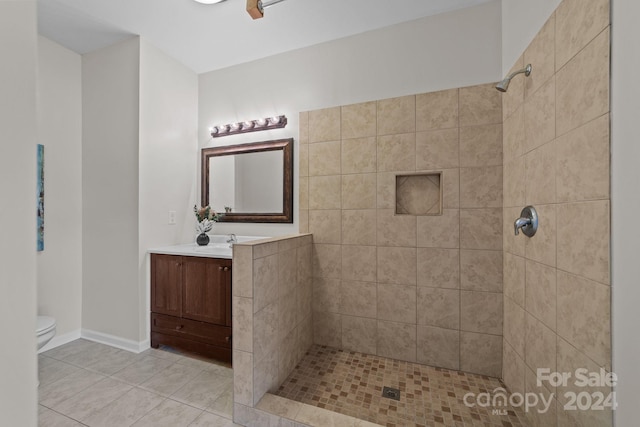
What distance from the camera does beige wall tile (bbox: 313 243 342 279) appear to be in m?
2.13

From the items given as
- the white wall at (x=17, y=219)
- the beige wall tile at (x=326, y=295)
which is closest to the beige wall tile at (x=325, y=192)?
the beige wall tile at (x=326, y=295)

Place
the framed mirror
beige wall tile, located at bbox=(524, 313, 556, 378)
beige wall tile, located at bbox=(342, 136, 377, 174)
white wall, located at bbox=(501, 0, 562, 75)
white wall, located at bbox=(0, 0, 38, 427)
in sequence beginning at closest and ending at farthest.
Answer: white wall, located at bbox=(0, 0, 38, 427) → beige wall tile, located at bbox=(524, 313, 556, 378) → white wall, located at bbox=(501, 0, 562, 75) → beige wall tile, located at bbox=(342, 136, 377, 174) → the framed mirror

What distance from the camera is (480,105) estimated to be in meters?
1.78

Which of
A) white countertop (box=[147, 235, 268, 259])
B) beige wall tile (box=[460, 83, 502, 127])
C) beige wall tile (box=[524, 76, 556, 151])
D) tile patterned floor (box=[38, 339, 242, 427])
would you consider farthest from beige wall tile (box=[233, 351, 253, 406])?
beige wall tile (box=[460, 83, 502, 127])

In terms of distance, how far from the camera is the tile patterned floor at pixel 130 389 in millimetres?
1446

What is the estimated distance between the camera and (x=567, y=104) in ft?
3.60

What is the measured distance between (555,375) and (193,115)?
3.34 meters

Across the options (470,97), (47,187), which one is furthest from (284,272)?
(47,187)

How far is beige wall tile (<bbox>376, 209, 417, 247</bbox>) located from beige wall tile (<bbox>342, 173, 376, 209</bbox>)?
5.0 inches

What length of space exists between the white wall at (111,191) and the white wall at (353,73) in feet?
2.22

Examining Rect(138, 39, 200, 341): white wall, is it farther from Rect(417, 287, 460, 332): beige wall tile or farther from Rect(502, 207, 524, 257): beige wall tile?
Rect(502, 207, 524, 257): beige wall tile

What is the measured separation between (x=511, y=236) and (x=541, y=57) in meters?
0.99

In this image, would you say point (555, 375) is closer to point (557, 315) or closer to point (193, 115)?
point (557, 315)

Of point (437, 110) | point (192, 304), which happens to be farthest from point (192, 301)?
point (437, 110)
